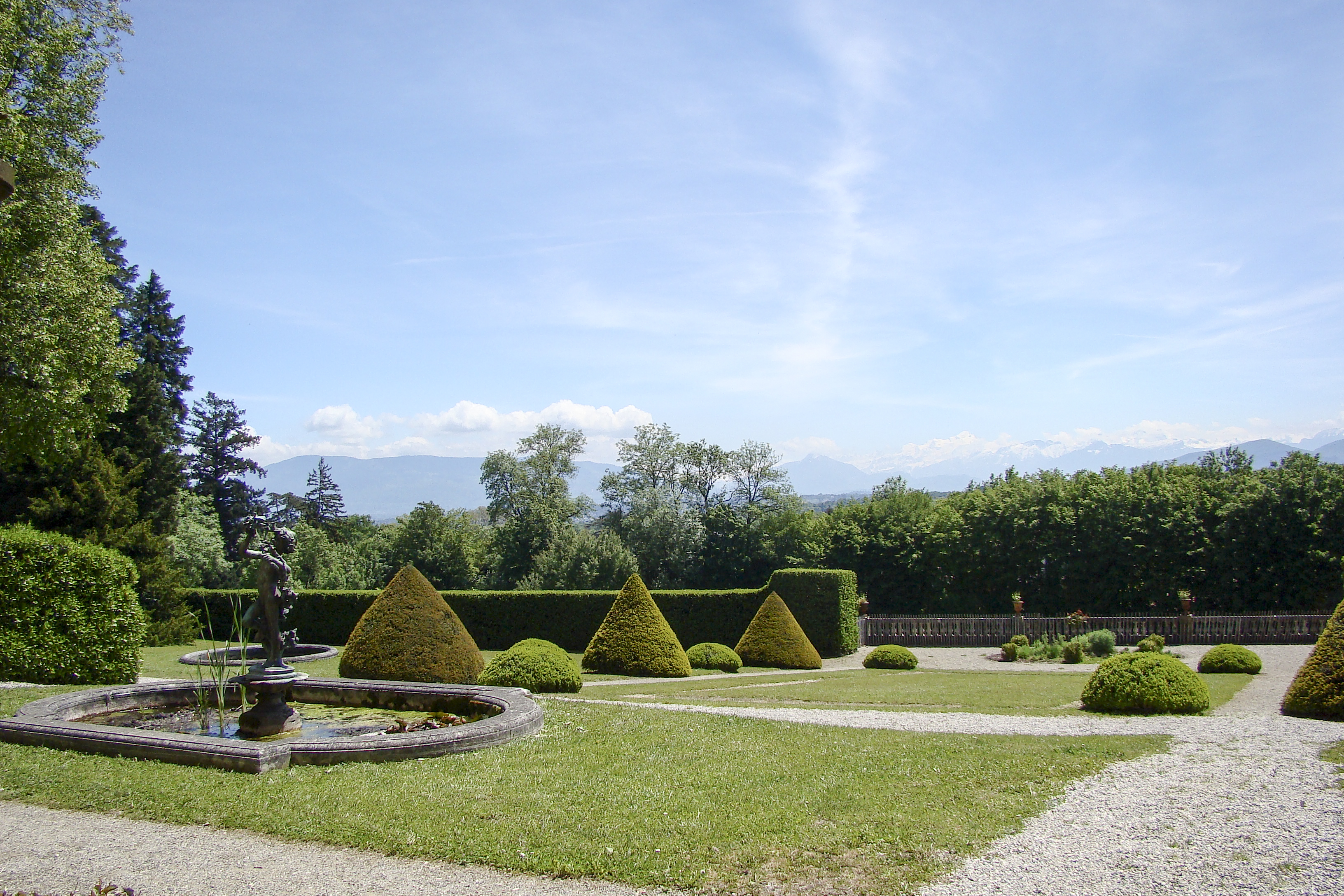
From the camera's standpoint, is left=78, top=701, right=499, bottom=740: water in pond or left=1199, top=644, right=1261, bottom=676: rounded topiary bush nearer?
left=78, top=701, right=499, bottom=740: water in pond

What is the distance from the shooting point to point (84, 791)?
7297 mm

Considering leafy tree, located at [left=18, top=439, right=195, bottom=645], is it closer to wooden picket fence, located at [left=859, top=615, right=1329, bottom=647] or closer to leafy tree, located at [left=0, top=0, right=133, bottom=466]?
leafy tree, located at [left=0, top=0, right=133, bottom=466]

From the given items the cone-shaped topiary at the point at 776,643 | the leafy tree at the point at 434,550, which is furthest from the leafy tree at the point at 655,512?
the cone-shaped topiary at the point at 776,643

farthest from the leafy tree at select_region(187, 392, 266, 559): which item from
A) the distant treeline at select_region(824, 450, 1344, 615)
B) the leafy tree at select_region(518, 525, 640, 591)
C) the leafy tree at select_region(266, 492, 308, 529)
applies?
the distant treeline at select_region(824, 450, 1344, 615)

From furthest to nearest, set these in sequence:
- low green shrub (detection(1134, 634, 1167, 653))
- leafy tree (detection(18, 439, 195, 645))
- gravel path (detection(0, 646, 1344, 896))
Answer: leafy tree (detection(18, 439, 195, 645)), low green shrub (detection(1134, 634, 1167, 653)), gravel path (detection(0, 646, 1344, 896))

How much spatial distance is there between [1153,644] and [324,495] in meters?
70.3

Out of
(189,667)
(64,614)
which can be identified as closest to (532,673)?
(64,614)

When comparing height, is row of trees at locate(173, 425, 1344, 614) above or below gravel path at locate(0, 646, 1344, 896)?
above

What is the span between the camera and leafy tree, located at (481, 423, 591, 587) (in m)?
50.8

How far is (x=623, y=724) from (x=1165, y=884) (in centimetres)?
669

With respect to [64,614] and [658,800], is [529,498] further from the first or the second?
[658,800]

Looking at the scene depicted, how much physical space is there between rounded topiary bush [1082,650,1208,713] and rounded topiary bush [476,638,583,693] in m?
9.09

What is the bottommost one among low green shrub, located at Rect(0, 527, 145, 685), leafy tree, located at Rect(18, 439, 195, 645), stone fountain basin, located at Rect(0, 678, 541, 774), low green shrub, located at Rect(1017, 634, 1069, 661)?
low green shrub, located at Rect(1017, 634, 1069, 661)

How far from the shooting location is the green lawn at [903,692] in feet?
46.4
